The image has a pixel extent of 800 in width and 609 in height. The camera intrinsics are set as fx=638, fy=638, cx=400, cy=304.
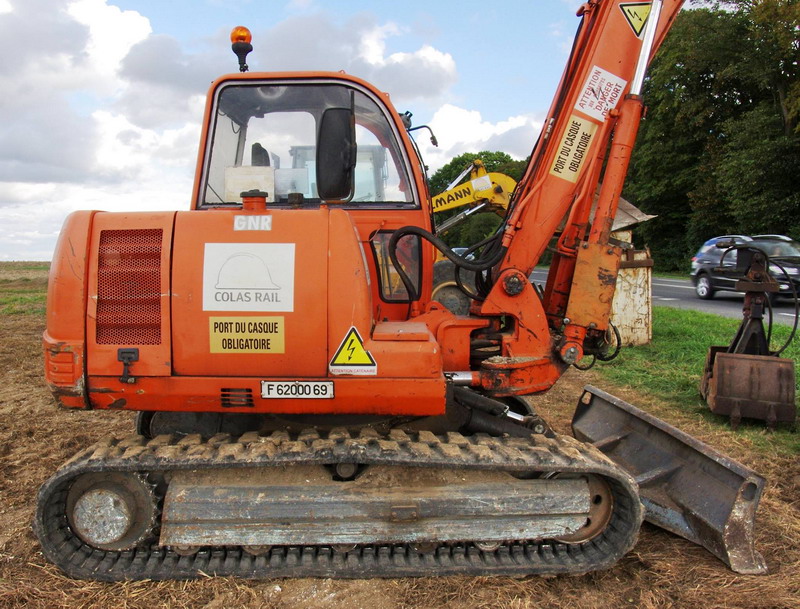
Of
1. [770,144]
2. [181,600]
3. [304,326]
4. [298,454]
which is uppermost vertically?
[770,144]

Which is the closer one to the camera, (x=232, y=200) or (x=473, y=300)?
(x=232, y=200)

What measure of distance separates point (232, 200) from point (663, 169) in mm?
34659

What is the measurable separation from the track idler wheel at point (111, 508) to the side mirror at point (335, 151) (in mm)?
1790

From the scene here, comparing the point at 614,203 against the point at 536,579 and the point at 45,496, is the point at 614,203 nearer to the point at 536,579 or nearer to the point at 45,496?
the point at 536,579

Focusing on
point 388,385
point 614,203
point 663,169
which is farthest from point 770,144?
point 388,385

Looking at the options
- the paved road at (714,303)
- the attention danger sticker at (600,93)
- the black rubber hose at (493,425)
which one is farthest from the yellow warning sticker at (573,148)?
the paved road at (714,303)

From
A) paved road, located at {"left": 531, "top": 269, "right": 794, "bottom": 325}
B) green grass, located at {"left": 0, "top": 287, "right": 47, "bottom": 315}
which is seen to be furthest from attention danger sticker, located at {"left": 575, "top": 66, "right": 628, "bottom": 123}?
green grass, located at {"left": 0, "top": 287, "right": 47, "bottom": 315}

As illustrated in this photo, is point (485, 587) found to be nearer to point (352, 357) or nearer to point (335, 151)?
point (352, 357)

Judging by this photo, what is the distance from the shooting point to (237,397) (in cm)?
320

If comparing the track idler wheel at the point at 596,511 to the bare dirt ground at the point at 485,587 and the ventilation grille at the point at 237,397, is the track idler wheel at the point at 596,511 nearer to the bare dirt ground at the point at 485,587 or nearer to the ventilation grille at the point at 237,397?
the bare dirt ground at the point at 485,587

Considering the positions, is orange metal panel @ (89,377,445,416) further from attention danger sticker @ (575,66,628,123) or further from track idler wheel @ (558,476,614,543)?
attention danger sticker @ (575,66,628,123)

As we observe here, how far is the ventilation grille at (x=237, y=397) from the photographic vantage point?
126 inches

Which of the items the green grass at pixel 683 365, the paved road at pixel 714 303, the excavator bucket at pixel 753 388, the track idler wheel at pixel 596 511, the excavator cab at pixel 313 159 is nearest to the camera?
the track idler wheel at pixel 596 511

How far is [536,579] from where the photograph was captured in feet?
10.8
